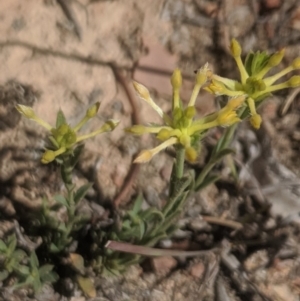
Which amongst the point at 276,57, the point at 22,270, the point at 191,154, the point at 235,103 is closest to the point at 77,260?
the point at 22,270

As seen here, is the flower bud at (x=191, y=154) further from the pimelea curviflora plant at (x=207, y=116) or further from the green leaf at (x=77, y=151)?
the green leaf at (x=77, y=151)

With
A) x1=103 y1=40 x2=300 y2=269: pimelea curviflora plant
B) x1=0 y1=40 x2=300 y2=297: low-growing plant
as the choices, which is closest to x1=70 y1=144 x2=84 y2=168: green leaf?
x1=0 y1=40 x2=300 y2=297: low-growing plant

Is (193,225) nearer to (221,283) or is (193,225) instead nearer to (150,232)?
(221,283)

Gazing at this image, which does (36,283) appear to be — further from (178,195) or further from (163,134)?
(163,134)

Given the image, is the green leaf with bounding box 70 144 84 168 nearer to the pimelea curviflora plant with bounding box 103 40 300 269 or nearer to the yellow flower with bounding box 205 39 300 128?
the pimelea curviflora plant with bounding box 103 40 300 269

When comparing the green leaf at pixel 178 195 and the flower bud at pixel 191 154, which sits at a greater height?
the flower bud at pixel 191 154

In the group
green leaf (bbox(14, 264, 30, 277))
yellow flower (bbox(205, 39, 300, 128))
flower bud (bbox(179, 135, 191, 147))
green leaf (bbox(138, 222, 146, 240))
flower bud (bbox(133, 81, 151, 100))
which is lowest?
green leaf (bbox(14, 264, 30, 277))

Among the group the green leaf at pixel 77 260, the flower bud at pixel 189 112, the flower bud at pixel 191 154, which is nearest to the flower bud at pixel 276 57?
the flower bud at pixel 189 112
